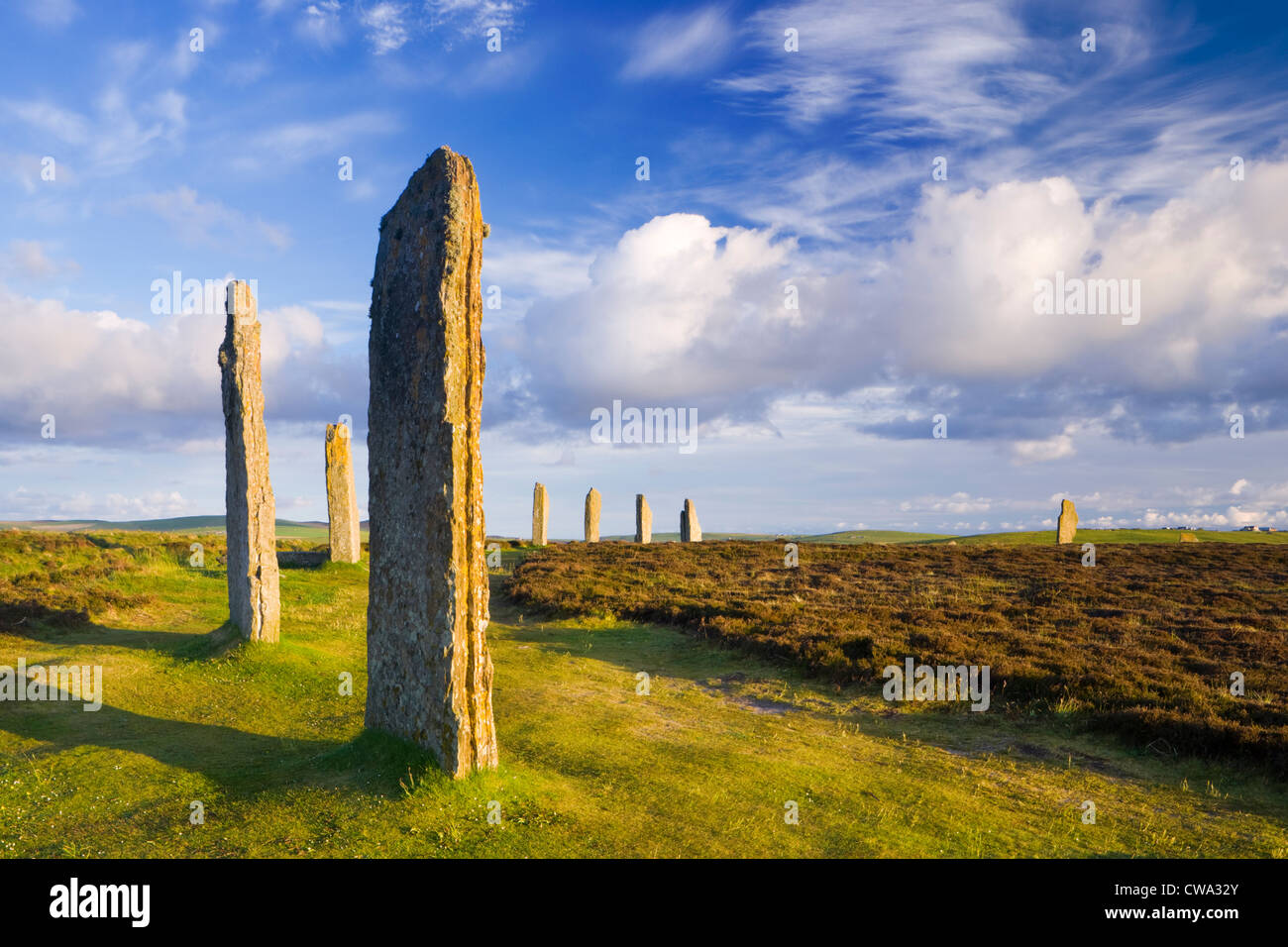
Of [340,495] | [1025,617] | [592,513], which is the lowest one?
[1025,617]

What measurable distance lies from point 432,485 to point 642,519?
36.5 m

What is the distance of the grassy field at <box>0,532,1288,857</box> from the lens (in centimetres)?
720

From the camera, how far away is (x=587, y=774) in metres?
8.88

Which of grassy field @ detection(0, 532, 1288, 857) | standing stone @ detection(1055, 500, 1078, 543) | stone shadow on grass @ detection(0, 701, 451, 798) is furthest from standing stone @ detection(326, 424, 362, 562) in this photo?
standing stone @ detection(1055, 500, 1078, 543)

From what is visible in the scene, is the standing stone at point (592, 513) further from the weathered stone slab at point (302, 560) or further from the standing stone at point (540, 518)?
the weathered stone slab at point (302, 560)

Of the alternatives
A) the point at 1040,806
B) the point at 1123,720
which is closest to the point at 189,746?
the point at 1040,806

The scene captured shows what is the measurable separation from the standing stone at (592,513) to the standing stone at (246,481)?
2965 cm

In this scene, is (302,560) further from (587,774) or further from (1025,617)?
(1025,617)

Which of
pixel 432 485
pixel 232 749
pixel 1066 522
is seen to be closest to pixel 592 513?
pixel 1066 522

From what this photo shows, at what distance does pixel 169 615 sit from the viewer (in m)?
18.3

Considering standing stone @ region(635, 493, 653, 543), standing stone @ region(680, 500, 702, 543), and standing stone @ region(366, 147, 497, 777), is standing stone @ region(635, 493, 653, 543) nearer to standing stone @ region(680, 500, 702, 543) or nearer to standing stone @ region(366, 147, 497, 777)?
standing stone @ region(680, 500, 702, 543)

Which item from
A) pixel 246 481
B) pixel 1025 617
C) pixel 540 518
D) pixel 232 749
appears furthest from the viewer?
pixel 540 518

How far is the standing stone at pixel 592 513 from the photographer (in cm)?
4450

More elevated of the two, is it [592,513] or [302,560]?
[592,513]
